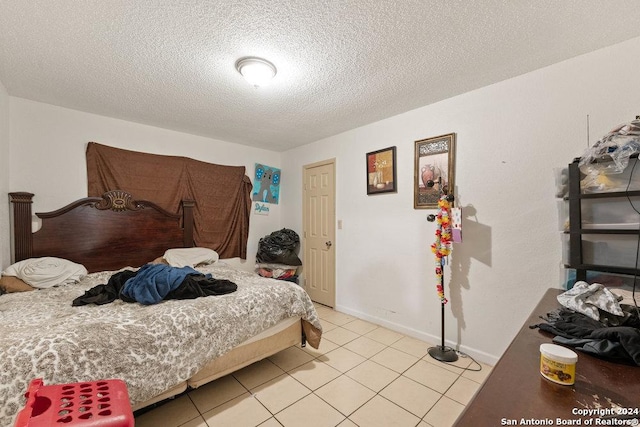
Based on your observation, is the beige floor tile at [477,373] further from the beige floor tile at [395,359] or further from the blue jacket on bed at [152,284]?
the blue jacket on bed at [152,284]

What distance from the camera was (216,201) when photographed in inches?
151

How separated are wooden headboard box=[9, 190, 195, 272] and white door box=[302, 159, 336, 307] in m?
1.80

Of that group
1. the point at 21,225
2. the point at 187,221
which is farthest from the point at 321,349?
the point at 21,225

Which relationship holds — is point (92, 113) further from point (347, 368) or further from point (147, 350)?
point (347, 368)

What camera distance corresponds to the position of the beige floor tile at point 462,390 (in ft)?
6.09

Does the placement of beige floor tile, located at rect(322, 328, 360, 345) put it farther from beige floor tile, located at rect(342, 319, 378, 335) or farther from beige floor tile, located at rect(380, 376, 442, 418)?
beige floor tile, located at rect(380, 376, 442, 418)

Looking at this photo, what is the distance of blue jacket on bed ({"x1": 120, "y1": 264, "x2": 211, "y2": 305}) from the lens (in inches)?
74.7

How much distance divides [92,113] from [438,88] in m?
3.67

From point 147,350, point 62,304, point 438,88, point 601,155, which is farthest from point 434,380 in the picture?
point 62,304

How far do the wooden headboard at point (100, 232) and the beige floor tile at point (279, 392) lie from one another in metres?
2.16

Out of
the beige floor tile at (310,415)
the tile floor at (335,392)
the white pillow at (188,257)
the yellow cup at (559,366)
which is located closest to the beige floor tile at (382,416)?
the tile floor at (335,392)

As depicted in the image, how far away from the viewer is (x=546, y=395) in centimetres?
73

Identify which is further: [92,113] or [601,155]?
[92,113]

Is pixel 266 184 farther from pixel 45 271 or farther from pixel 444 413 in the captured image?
pixel 444 413
